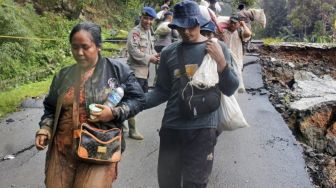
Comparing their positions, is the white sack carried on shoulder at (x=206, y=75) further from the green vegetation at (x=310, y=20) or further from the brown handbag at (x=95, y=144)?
the green vegetation at (x=310, y=20)

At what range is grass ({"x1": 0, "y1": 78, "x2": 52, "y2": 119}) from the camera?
9453mm

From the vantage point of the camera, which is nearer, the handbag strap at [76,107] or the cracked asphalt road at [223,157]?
the handbag strap at [76,107]

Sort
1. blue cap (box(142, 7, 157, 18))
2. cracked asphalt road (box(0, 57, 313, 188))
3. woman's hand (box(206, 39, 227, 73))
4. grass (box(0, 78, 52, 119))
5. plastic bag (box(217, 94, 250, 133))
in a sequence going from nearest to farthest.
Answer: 1. woman's hand (box(206, 39, 227, 73))
2. plastic bag (box(217, 94, 250, 133))
3. cracked asphalt road (box(0, 57, 313, 188))
4. blue cap (box(142, 7, 157, 18))
5. grass (box(0, 78, 52, 119))

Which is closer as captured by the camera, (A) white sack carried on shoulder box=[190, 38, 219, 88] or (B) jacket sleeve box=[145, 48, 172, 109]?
(A) white sack carried on shoulder box=[190, 38, 219, 88]

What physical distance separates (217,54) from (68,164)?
136 centimetres

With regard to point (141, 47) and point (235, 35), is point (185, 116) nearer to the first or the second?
point (141, 47)

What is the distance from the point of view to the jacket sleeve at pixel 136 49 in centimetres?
670

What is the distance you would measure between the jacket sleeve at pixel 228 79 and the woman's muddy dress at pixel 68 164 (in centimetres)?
105

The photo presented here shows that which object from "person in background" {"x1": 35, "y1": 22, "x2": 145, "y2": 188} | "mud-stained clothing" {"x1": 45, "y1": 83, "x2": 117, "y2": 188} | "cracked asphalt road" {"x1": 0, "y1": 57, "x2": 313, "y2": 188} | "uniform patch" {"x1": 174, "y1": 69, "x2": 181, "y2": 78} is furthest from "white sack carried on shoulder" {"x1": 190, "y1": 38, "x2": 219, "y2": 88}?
"cracked asphalt road" {"x1": 0, "y1": 57, "x2": 313, "y2": 188}

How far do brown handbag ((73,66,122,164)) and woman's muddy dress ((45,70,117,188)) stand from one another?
48 millimetres

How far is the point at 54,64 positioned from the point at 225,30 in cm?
775

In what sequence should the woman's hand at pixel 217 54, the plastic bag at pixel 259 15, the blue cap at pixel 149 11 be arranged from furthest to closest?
the plastic bag at pixel 259 15
the blue cap at pixel 149 11
the woman's hand at pixel 217 54

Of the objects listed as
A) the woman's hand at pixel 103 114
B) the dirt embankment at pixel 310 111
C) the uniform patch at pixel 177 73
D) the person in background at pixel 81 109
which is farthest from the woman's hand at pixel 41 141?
the dirt embankment at pixel 310 111

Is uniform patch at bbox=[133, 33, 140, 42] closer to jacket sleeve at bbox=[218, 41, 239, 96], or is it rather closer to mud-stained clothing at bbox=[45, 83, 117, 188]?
jacket sleeve at bbox=[218, 41, 239, 96]
